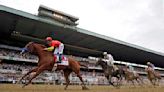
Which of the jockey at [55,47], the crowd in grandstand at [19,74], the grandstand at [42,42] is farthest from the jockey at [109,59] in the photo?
the grandstand at [42,42]

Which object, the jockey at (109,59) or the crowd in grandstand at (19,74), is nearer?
the jockey at (109,59)

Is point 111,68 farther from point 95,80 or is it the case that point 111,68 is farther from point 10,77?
point 95,80

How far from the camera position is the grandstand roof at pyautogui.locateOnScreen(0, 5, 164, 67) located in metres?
38.3

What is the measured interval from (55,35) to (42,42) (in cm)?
255

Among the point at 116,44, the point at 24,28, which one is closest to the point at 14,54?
the point at 24,28

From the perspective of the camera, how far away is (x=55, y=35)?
45.7 m

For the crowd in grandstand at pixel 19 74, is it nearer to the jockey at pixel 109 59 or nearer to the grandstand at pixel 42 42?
the grandstand at pixel 42 42

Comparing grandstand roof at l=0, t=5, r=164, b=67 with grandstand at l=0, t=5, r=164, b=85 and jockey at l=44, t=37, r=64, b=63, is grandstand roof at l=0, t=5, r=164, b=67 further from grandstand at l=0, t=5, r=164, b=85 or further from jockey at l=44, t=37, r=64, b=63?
jockey at l=44, t=37, r=64, b=63

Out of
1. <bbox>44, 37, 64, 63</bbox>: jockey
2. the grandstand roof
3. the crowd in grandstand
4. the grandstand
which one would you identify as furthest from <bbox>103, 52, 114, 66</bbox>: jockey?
the grandstand roof

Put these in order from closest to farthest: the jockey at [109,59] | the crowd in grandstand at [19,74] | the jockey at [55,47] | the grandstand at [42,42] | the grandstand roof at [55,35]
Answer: the jockey at [55,47] < the jockey at [109,59] < the crowd in grandstand at [19,74] < the grandstand at [42,42] < the grandstand roof at [55,35]

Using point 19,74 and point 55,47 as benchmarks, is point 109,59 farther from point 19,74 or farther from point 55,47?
point 19,74

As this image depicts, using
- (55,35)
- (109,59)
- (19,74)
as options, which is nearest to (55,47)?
(109,59)

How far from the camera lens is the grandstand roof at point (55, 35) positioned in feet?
126

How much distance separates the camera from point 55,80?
116 feet
